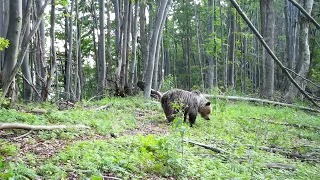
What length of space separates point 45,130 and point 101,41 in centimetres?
1001

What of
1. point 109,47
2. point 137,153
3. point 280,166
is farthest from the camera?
point 109,47

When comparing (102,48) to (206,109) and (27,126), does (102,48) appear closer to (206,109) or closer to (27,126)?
(206,109)

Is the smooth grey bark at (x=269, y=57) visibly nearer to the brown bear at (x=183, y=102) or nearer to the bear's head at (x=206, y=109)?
the bear's head at (x=206, y=109)

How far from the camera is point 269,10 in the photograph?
19250mm

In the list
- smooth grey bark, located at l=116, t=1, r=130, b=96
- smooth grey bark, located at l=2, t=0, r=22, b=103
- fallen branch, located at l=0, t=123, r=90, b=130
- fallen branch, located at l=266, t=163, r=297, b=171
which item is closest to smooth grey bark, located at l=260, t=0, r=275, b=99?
smooth grey bark, located at l=116, t=1, r=130, b=96

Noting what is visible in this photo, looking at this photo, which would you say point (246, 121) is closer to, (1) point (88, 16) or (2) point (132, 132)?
(2) point (132, 132)

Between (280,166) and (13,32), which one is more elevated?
(13,32)

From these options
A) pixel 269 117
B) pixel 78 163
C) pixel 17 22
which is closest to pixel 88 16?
pixel 269 117

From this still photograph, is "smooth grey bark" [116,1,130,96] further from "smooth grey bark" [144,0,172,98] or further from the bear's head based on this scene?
the bear's head

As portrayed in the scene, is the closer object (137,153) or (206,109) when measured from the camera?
(137,153)

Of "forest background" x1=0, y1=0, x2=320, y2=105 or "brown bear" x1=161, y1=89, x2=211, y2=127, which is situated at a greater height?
"forest background" x1=0, y1=0, x2=320, y2=105

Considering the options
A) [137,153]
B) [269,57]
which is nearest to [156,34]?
[269,57]

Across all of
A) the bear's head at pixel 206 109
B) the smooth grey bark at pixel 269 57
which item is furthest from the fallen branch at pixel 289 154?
the smooth grey bark at pixel 269 57

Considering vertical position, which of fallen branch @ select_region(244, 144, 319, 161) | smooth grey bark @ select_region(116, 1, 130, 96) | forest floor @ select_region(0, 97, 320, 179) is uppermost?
smooth grey bark @ select_region(116, 1, 130, 96)
